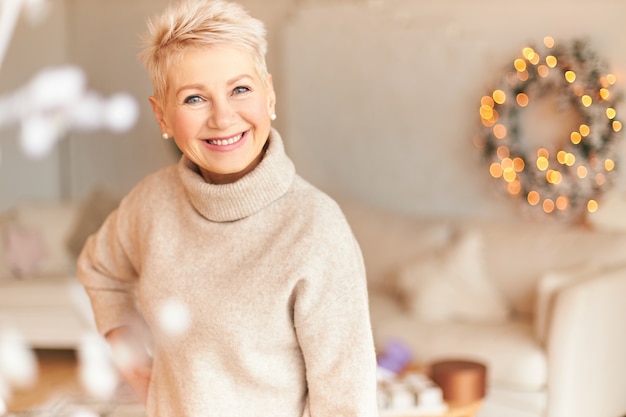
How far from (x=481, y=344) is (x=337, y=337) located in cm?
206

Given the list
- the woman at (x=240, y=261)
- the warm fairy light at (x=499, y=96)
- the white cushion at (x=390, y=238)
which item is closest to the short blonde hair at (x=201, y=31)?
the woman at (x=240, y=261)

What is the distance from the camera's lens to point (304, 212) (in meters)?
1.02

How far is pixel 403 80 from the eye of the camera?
3.97 meters

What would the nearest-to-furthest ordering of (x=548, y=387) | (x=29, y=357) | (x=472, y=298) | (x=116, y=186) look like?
(x=548, y=387) < (x=472, y=298) < (x=29, y=357) < (x=116, y=186)

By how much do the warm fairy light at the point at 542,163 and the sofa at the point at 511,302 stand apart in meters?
0.24

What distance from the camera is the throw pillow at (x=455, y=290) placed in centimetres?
324

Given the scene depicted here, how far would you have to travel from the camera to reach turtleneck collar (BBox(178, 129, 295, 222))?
3.40 ft

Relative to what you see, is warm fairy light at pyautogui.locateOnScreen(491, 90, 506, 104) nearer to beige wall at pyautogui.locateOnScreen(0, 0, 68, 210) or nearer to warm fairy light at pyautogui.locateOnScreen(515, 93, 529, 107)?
warm fairy light at pyautogui.locateOnScreen(515, 93, 529, 107)

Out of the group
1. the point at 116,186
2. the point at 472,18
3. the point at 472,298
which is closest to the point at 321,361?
the point at 472,298

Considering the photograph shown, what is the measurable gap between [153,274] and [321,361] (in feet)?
0.85

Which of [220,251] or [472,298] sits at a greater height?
[220,251]

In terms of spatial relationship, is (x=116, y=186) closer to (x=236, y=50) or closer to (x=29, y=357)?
(x=29, y=357)

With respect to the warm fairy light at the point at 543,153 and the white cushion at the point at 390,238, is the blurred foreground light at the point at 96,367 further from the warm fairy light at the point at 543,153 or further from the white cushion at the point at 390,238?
the warm fairy light at the point at 543,153

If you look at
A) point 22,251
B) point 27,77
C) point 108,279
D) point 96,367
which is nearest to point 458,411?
point 108,279
